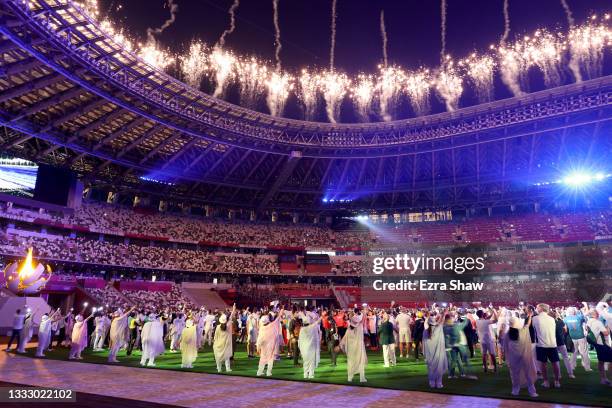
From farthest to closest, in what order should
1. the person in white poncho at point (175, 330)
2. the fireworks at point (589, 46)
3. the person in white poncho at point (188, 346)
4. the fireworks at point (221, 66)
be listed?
the fireworks at point (221, 66) < the fireworks at point (589, 46) < the person in white poncho at point (175, 330) < the person in white poncho at point (188, 346)

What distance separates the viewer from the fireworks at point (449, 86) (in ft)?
131

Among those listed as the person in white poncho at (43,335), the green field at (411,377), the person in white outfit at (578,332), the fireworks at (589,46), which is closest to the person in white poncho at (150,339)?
the green field at (411,377)

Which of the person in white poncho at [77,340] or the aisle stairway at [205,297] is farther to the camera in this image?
the aisle stairway at [205,297]

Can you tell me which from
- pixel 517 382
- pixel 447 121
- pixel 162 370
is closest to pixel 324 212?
pixel 447 121

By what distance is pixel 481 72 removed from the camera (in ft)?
124

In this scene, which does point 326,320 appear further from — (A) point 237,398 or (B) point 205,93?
(B) point 205,93

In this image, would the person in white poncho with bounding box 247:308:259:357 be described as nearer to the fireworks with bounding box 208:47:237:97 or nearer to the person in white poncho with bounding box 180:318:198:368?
the person in white poncho with bounding box 180:318:198:368

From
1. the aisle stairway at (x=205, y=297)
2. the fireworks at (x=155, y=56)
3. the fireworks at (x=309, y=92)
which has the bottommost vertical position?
the aisle stairway at (x=205, y=297)

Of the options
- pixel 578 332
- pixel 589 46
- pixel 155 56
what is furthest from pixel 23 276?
pixel 589 46

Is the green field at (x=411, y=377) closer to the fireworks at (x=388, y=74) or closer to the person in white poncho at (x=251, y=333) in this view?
the person in white poncho at (x=251, y=333)

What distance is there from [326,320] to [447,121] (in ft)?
90.9

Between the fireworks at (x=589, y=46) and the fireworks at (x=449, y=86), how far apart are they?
9275 millimetres

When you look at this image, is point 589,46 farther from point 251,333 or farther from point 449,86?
point 251,333

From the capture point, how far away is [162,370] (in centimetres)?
1412
